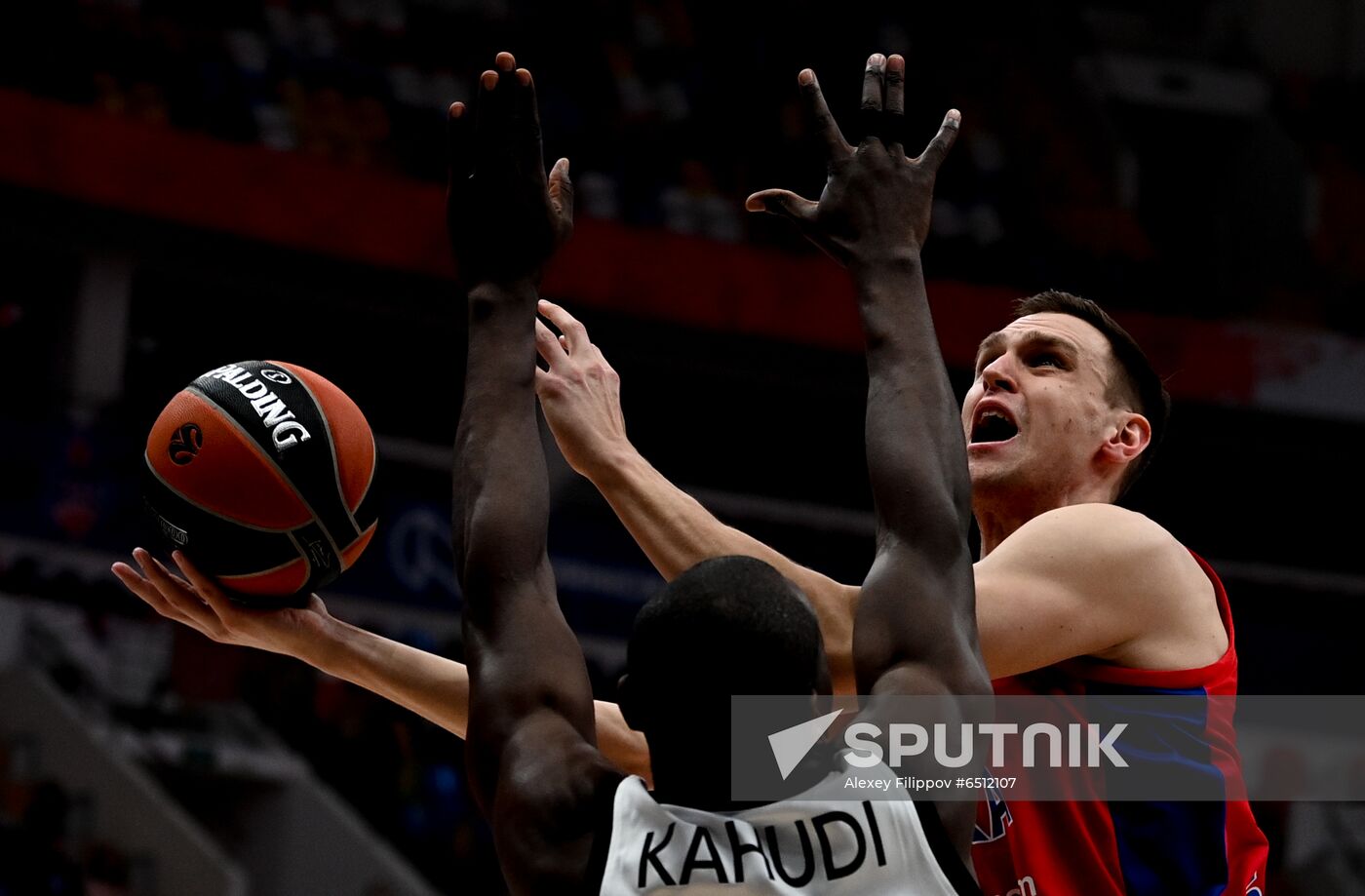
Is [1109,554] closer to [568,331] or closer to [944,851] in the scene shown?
[568,331]

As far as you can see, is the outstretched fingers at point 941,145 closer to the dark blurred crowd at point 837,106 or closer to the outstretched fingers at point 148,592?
the outstretched fingers at point 148,592

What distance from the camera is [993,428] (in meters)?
3.51

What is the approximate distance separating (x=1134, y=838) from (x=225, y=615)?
1553 millimetres

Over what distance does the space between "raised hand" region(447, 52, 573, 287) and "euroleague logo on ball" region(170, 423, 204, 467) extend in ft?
2.82

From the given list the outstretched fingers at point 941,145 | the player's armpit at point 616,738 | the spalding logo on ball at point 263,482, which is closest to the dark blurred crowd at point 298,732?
the player's armpit at point 616,738

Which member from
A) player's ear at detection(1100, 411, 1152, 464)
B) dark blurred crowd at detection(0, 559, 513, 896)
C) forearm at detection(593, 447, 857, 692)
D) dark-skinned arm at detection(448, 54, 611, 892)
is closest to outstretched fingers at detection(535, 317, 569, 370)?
forearm at detection(593, 447, 857, 692)

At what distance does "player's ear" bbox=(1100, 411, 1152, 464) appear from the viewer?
346cm

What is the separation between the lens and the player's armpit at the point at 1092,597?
9.32 feet

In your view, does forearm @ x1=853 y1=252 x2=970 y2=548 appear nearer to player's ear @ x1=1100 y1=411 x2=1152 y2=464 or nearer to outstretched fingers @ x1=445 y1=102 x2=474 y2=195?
outstretched fingers @ x1=445 y1=102 x2=474 y2=195

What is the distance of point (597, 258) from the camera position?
13859 millimetres

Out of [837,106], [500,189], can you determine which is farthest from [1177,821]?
[837,106]

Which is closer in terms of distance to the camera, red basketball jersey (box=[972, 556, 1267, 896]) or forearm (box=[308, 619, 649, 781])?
red basketball jersey (box=[972, 556, 1267, 896])

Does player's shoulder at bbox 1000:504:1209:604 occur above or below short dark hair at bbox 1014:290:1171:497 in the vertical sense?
below

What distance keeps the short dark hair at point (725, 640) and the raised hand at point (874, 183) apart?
0.57 meters
